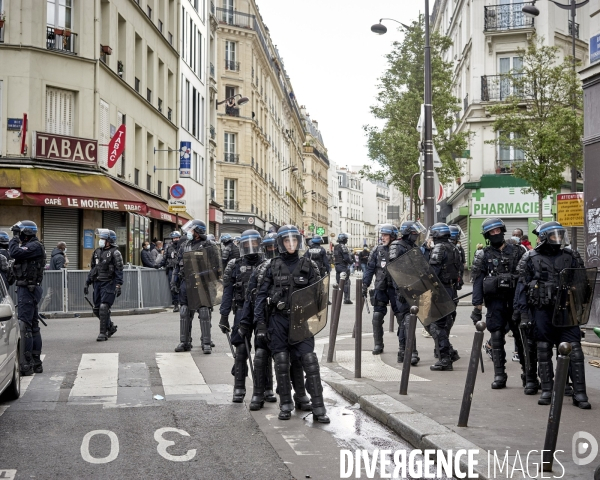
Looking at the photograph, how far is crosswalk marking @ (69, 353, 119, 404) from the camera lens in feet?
27.5

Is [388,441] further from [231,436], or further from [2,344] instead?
[2,344]

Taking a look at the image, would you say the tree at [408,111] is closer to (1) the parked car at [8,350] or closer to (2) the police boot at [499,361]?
(2) the police boot at [499,361]

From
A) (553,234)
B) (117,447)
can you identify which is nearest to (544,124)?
(553,234)

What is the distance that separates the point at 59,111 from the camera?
24.1 meters

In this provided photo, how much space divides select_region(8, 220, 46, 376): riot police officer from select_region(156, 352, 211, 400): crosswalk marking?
1506 millimetres

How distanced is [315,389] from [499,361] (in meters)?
2.42

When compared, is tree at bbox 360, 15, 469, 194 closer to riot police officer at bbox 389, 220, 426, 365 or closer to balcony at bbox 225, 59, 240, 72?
riot police officer at bbox 389, 220, 426, 365

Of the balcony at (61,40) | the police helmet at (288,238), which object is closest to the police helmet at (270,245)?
the police helmet at (288,238)

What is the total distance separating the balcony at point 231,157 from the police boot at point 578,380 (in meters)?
46.2

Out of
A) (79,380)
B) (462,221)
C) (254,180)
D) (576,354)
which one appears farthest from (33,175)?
(254,180)

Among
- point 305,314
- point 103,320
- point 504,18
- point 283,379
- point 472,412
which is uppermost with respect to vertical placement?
point 504,18

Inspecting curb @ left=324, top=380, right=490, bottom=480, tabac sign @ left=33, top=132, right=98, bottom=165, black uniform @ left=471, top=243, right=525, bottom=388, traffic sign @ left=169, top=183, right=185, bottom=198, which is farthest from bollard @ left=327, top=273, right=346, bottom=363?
traffic sign @ left=169, top=183, right=185, bottom=198

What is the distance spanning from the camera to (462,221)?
41844mm

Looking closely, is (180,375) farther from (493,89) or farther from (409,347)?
(493,89)
